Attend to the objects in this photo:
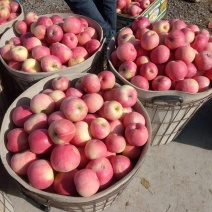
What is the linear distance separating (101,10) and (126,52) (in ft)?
4.06

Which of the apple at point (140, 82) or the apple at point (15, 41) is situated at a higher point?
the apple at point (140, 82)

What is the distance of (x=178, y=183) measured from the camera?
2.04 metres

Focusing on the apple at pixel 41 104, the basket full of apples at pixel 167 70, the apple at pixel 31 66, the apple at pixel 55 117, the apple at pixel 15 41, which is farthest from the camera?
the apple at pixel 15 41

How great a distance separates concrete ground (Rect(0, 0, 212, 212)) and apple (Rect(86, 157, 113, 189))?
2.10 ft

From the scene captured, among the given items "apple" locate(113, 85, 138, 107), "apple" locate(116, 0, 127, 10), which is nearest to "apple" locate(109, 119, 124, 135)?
"apple" locate(113, 85, 138, 107)

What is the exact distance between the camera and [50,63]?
74.0 inches

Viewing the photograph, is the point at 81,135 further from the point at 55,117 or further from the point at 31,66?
the point at 31,66

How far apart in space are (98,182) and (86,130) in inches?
12.1

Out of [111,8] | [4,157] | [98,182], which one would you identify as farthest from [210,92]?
[111,8]

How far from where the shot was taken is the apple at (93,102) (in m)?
1.58

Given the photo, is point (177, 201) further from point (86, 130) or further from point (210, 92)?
point (86, 130)

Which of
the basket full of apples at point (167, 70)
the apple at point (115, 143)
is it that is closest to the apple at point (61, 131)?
the apple at point (115, 143)

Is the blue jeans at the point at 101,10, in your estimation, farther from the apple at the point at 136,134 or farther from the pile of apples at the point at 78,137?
the apple at the point at 136,134

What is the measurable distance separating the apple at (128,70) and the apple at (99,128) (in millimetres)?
461
